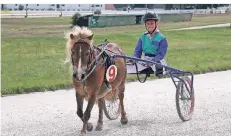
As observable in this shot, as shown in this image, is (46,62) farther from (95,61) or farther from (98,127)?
(95,61)

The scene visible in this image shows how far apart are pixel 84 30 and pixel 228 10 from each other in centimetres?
5955

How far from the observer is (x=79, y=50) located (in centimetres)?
590

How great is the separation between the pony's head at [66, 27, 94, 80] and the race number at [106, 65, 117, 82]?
58cm

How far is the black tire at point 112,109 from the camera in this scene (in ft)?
25.7

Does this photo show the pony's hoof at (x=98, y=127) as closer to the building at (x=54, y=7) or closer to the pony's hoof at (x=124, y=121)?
the pony's hoof at (x=124, y=121)

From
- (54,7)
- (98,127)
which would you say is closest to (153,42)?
(98,127)

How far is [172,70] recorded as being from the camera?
7.95 metres

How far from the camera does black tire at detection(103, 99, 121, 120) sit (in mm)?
7833

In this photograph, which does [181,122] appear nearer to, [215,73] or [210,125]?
[210,125]

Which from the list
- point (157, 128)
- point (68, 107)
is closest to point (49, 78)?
point (68, 107)

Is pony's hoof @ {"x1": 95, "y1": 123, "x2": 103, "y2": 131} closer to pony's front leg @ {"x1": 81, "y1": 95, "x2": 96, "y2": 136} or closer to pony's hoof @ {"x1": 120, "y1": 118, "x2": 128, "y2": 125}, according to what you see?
pony's hoof @ {"x1": 120, "y1": 118, "x2": 128, "y2": 125}

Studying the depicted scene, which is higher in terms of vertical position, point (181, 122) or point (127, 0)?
point (127, 0)

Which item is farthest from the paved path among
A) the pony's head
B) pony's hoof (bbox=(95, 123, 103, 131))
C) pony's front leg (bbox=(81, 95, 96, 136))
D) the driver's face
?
the driver's face

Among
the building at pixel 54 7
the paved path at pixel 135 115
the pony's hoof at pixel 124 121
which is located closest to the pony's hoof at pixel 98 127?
the paved path at pixel 135 115
